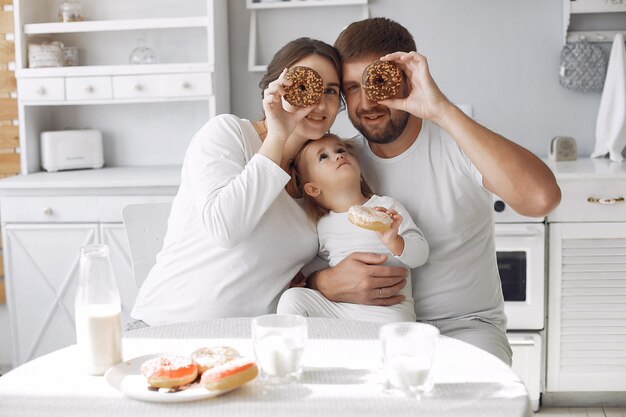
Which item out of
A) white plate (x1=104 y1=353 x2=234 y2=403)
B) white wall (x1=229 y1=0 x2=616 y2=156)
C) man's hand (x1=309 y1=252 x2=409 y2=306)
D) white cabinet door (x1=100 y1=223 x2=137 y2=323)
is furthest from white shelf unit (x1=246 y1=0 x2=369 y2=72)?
white plate (x1=104 y1=353 x2=234 y2=403)

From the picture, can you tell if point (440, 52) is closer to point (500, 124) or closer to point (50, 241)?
point (500, 124)

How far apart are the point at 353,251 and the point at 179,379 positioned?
0.84 metres

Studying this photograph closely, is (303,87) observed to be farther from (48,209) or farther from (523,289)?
(48,209)

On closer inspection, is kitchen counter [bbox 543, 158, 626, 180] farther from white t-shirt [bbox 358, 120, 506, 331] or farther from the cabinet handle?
white t-shirt [bbox 358, 120, 506, 331]

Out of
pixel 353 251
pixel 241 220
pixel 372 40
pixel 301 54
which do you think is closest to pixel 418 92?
pixel 372 40

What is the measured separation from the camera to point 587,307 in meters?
3.22

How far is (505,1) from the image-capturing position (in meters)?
3.68

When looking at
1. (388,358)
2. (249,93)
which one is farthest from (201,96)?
(388,358)

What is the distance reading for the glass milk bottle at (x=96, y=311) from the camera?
127 centimetres

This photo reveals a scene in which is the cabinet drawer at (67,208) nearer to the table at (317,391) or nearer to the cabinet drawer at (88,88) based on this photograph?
the cabinet drawer at (88,88)

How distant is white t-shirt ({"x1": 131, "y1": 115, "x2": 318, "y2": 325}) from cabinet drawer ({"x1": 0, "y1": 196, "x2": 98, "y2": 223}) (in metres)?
1.41

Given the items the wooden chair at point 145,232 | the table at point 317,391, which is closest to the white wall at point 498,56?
the wooden chair at point 145,232

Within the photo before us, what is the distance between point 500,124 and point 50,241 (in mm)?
2158

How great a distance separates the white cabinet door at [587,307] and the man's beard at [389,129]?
1.37 m
